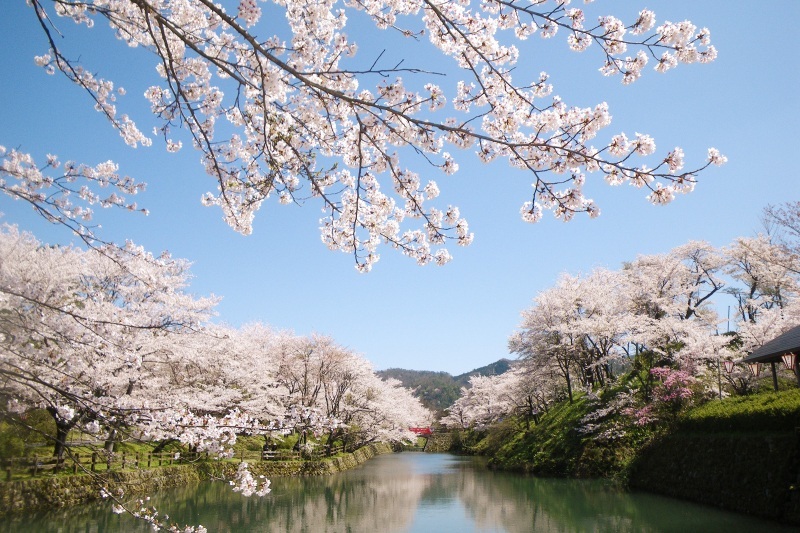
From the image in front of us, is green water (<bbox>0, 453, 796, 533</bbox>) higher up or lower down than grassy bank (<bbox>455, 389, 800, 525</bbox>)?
lower down

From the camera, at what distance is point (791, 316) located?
14.9 m

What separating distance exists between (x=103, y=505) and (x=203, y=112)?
35.5 feet

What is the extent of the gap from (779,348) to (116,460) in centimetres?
1288

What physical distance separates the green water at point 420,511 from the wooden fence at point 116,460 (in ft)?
3.41

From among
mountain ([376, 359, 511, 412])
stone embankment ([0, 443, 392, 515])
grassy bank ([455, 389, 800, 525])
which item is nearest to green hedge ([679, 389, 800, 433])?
grassy bank ([455, 389, 800, 525])

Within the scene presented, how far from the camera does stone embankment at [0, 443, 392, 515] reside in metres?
7.06

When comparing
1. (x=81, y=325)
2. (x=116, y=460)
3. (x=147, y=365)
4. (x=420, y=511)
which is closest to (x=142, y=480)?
(x=147, y=365)

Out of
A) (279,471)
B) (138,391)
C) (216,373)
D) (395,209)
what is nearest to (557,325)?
(279,471)

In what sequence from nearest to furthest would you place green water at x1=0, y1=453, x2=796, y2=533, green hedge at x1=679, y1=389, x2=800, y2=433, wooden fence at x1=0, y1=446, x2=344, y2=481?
wooden fence at x1=0, y1=446, x2=344, y2=481 → green water at x1=0, y1=453, x2=796, y2=533 → green hedge at x1=679, y1=389, x2=800, y2=433

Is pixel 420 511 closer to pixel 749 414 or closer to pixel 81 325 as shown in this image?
pixel 749 414

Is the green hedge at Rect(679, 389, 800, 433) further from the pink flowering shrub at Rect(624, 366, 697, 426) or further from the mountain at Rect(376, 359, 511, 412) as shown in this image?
the mountain at Rect(376, 359, 511, 412)

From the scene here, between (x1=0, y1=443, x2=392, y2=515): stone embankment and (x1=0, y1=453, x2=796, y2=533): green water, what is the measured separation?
1.41 ft

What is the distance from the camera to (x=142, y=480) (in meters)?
12.5

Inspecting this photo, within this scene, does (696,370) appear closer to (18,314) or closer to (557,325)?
(557,325)
